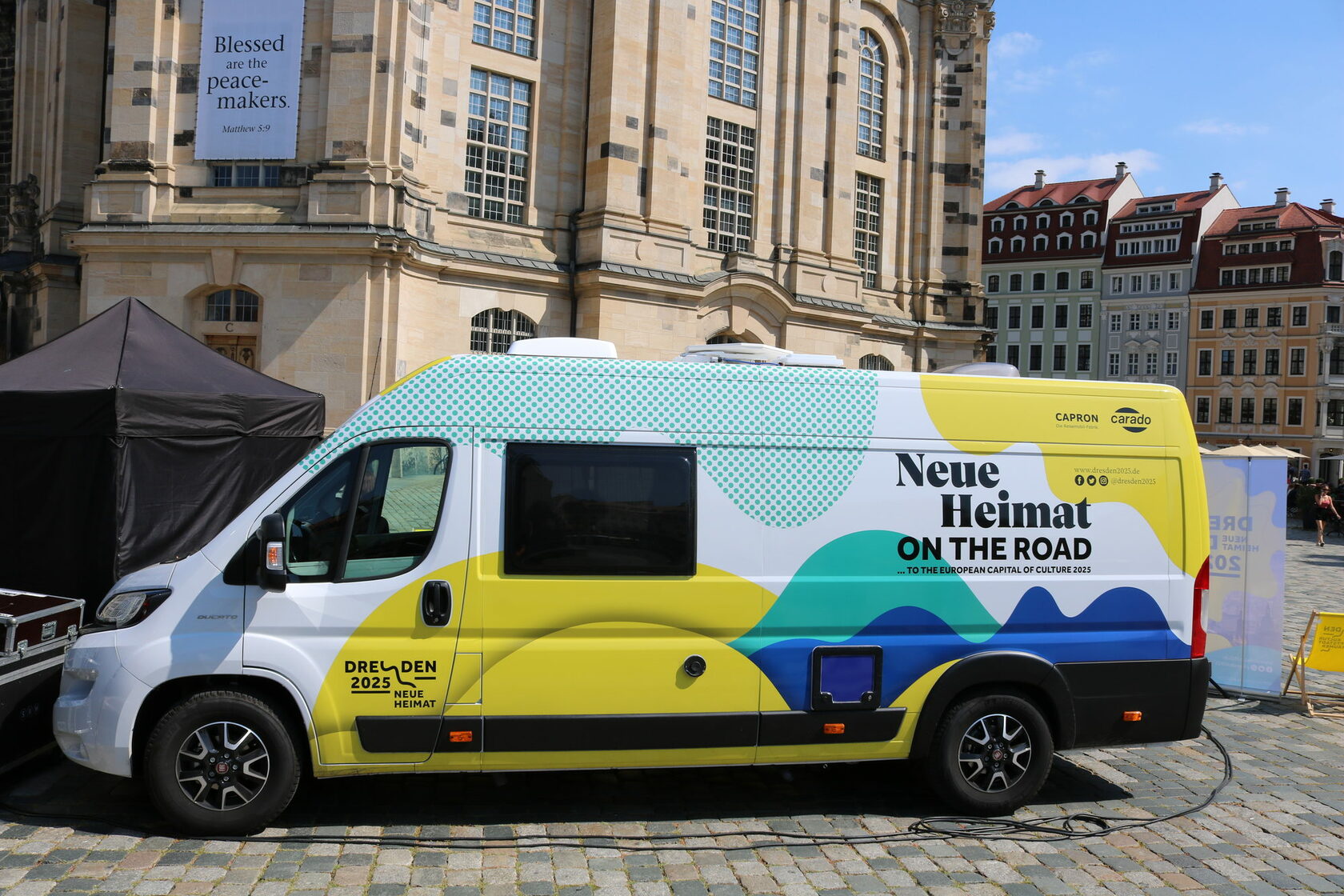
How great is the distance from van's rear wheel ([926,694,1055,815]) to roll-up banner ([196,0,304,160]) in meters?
19.5

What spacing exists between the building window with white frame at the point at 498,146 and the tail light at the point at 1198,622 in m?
20.6

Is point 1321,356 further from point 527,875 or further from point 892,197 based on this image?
point 527,875

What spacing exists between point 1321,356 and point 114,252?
2766 inches

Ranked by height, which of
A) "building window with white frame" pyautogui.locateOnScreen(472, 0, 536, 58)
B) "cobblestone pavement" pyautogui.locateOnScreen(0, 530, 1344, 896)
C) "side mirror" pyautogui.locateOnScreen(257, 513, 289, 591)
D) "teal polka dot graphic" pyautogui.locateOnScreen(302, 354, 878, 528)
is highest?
"building window with white frame" pyautogui.locateOnScreen(472, 0, 536, 58)

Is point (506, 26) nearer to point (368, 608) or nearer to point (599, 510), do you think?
point (599, 510)

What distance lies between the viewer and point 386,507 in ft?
17.7

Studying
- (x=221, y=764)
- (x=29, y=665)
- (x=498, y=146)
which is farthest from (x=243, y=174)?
(x=221, y=764)

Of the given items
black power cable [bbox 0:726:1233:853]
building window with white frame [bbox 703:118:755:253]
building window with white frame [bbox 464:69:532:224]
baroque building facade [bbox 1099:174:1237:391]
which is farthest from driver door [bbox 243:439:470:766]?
baroque building facade [bbox 1099:174:1237:391]

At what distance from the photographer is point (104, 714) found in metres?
5.19

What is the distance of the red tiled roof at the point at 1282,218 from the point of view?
68.6 m

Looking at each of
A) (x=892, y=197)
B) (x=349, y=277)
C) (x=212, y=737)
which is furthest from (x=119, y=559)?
(x=892, y=197)

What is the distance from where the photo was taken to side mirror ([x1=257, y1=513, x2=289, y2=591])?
514 cm

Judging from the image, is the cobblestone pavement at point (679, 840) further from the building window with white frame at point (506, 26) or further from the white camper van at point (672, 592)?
the building window with white frame at point (506, 26)

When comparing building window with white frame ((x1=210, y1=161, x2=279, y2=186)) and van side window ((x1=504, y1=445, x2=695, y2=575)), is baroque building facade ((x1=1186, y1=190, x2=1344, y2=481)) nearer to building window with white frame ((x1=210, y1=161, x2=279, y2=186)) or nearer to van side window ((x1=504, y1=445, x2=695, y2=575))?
building window with white frame ((x1=210, y1=161, x2=279, y2=186))
